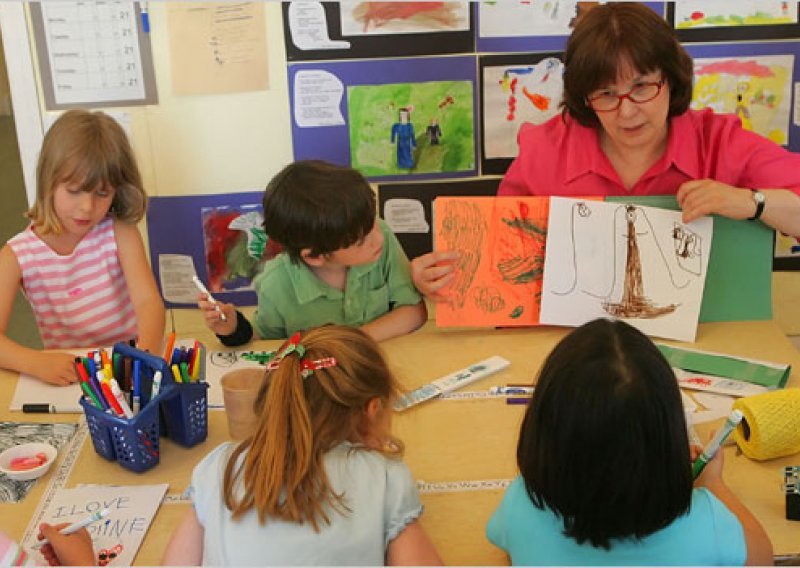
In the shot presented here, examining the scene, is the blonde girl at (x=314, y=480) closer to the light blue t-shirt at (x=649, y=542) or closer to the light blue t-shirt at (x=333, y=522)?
the light blue t-shirt at (x=333, y=522)

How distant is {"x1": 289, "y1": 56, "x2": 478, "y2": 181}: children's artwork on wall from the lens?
2.64m

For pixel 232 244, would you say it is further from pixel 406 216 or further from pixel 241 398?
pixel 241 398

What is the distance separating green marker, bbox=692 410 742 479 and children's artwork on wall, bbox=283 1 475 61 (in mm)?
1626

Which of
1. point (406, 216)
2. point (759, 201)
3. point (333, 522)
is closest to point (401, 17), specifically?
point (406, 216)

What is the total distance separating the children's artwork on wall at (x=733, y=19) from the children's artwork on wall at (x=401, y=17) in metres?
0.62

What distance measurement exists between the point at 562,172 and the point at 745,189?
41 cm

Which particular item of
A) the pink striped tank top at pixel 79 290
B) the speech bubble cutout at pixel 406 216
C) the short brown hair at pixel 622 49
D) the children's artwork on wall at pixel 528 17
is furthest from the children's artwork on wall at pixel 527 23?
the pink striped tank top at pixel 79 290

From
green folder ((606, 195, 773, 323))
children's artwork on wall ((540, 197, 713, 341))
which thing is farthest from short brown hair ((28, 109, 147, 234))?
green folder ((606, 195, 773, 323))

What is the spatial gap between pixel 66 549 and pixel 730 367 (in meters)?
1.21

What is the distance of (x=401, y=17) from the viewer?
2602mm

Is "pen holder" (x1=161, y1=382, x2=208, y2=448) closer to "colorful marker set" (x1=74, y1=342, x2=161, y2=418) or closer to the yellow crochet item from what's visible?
"colorful marker set" (x1=74, y1=342, x2=161, y2=418)

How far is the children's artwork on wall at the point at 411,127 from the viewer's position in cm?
266

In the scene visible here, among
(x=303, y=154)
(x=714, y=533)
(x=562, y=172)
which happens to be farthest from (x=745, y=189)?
(x=303, y=154)

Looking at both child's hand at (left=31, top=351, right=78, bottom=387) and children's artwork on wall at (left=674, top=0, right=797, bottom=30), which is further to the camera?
children's artwork on wall at (left=674, top=0, right=797, bottom=30)
